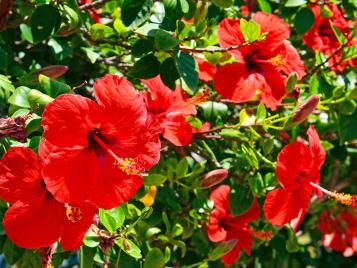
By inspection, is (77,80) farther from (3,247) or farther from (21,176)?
(21,176)

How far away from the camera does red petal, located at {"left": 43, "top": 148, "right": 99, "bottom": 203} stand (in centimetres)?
101

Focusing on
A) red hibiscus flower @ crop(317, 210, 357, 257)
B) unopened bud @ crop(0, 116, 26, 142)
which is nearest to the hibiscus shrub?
unopened bud @ crop(0, 116, 26, 142)

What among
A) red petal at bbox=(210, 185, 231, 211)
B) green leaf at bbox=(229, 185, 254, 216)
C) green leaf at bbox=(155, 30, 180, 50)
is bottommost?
red petal at bbox=(210, 185, 231, 211)

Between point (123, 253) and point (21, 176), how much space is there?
1.05 feet

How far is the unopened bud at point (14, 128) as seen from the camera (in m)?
1.02

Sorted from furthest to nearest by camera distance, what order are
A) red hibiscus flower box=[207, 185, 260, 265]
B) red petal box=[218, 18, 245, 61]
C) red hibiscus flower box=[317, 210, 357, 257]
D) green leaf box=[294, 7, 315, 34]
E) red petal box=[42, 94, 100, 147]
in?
red hibiscus flower box=[317, 210, 357, 257]
green leaf box=[294, 7, 315, 34]
red hibiscus flower box=[207, 185, 260, 265]
red petal box=[218, 18, 245, 61]
red petal box=[42, 94, 100, 147]

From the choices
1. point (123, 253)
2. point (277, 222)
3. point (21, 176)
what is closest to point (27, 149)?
point (21, 176)

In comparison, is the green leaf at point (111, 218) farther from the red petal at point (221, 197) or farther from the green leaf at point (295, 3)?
the green leaf at point (295, 3)

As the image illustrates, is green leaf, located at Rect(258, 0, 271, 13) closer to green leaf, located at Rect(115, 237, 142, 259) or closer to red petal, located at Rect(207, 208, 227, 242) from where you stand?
red petal, located at Rect(207, 208, 227, 242)

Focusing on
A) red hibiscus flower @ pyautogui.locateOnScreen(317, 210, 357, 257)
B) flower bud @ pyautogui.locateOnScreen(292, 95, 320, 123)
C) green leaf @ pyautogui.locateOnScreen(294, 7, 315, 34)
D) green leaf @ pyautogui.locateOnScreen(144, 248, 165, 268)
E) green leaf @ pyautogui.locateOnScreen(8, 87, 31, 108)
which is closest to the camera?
green leaf @ pyautogui.locateOnScreen(8, 87, 31, 108)

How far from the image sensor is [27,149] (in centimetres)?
A: 102

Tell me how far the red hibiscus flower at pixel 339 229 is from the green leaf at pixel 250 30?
0.91 metres

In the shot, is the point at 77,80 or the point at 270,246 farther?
the point at 270,246

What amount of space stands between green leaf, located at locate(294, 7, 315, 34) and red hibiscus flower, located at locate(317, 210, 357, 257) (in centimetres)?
68
